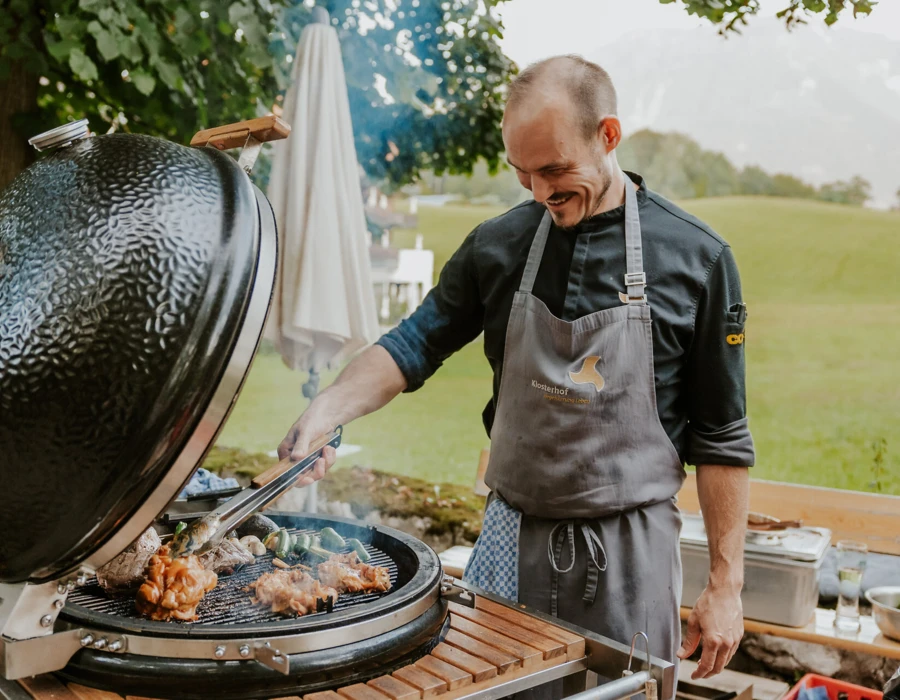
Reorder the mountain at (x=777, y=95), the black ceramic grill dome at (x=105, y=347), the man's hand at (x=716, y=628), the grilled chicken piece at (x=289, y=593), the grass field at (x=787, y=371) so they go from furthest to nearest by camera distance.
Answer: the mountain at (x=777, y=95) < the grass field at (x=787, y=371) < the man's hand at (x=716, y=628) < the grilled chicken piece at (x=289, y=593) < the black ceramic grill dome at (x=105, y=347)

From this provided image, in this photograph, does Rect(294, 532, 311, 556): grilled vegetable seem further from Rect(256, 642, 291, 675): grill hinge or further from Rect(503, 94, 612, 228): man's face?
Rect(503, 94, 612, 228): man's face

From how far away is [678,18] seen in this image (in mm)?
7734

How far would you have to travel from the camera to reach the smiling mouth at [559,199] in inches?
87.6

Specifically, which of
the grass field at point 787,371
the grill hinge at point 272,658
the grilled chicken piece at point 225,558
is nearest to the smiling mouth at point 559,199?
the grilled chicken piece at point 225,558

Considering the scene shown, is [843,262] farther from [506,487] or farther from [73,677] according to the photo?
[73,677]

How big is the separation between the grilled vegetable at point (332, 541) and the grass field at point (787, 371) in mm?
5327

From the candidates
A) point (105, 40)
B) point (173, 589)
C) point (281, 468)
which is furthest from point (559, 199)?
point (105, 40)

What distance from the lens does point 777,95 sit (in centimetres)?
885

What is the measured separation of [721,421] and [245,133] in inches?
56.7

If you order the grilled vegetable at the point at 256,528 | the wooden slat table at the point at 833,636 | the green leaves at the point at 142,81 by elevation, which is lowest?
the wooden slat table at the point at 833,636

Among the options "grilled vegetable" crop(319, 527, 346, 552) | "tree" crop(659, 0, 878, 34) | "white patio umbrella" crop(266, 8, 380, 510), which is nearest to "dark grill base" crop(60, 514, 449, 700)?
"grilled vegetable" crop(319, 527, 346, 552)

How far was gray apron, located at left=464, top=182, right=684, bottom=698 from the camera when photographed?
7.11 feet

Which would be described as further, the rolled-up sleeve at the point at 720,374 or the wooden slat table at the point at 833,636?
the wooden slat table at the point at 833,636

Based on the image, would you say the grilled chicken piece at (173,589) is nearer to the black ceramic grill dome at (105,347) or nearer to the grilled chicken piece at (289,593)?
the grilled chicken piece at (289,593)
